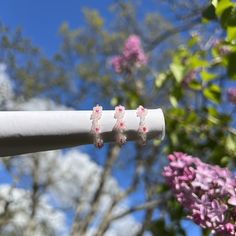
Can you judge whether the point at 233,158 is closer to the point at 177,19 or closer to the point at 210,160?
the point at 210,160

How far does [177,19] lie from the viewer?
12.4ft

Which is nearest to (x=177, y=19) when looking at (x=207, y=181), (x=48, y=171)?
(x=207, y=181)

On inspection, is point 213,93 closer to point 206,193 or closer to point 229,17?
point 229,17

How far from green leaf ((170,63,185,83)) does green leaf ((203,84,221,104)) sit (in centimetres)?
14

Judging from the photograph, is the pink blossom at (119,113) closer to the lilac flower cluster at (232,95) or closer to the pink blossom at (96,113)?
the pink blossom at (96,113)

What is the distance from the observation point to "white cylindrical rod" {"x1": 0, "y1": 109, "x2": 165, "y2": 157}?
1.07 m

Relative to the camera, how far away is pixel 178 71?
8.55 ft

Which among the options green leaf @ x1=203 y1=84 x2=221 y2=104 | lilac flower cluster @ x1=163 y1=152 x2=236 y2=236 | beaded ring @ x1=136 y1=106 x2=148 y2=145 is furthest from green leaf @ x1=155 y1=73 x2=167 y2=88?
beaded ring @ x1=136 y1=106 x2=148 y2=145

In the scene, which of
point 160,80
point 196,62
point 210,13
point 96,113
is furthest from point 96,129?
point 160,80

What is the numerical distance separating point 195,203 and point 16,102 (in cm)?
424

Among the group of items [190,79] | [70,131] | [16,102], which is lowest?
[70,131]

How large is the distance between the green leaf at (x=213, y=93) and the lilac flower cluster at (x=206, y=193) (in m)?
1.29

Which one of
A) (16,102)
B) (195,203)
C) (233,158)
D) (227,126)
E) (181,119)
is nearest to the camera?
(195,203)

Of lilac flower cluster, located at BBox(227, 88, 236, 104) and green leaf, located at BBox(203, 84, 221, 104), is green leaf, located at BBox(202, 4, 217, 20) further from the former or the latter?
lilac flower cluster, located at BBox(227, 88, 236, 104)
